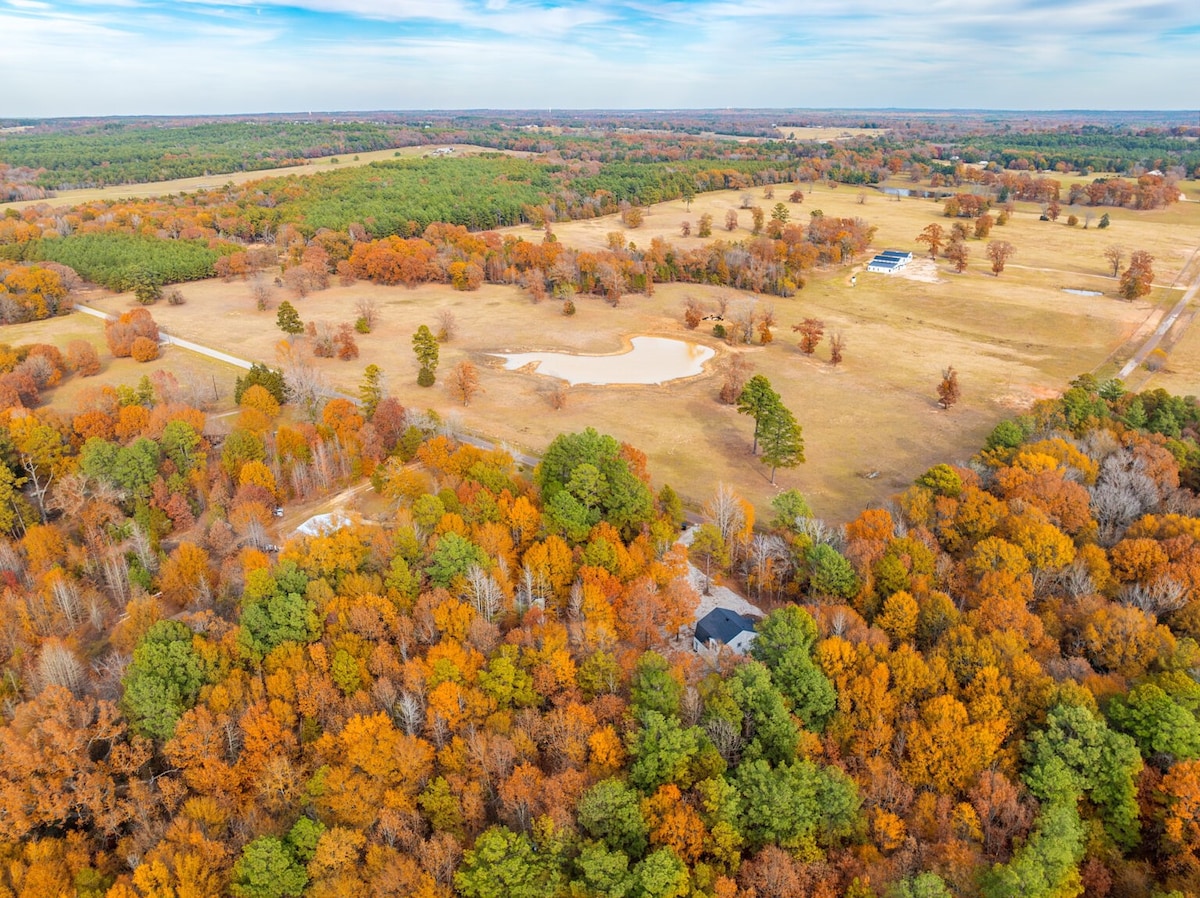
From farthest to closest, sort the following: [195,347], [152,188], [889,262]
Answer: [152,188] < [889,262] < [195,347]

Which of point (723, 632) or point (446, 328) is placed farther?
point (446, 328)

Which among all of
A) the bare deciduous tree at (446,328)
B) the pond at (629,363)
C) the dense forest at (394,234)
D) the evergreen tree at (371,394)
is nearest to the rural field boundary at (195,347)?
the dense forest at (394,234)

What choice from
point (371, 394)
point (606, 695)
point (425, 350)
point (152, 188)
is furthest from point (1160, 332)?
point (152, 188)

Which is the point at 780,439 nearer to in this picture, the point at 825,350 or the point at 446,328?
the point at 825,350

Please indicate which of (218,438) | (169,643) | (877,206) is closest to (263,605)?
(169,643)

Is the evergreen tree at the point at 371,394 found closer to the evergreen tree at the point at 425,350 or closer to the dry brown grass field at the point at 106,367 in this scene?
the evergreen tree at the point at 425,350

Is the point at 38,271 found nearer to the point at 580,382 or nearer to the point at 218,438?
the point at 218,438

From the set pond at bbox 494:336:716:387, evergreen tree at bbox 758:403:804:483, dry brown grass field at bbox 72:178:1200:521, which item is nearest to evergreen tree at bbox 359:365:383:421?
dry brown grass field at bbox 72:178:1200:521
